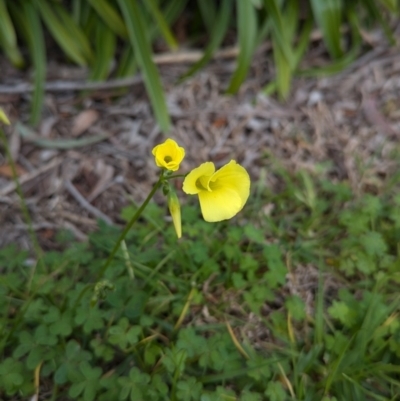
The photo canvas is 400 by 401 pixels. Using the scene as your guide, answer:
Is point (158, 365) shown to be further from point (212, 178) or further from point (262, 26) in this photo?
point (262, 26)

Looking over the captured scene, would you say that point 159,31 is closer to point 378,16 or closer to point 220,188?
point 378,16

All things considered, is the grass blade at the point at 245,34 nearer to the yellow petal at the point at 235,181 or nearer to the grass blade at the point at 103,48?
the grass blade at the point at 103,48

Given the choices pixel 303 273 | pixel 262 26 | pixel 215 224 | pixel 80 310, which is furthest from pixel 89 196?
pixel 262 26

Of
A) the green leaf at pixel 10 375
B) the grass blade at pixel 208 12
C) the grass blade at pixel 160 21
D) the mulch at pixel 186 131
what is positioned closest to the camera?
the green leaf at pixel 10 375

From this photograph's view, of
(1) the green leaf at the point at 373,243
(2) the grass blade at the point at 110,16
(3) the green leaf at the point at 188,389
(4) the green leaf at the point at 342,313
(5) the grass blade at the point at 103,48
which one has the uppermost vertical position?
(2) the grass blade at the point at 110,16

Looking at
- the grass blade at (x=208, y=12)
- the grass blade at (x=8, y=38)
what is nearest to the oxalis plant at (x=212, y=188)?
the grass blade at (x=8, y=38)

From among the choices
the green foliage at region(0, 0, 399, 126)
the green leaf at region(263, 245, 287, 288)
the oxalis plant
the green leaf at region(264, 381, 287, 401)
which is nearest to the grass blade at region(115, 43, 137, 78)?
the green foliage at region(0, 0, 399, 126)

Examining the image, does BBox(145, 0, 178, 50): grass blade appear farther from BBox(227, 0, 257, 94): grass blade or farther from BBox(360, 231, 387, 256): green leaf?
BBox(360, 231, 387, 256): green leaf

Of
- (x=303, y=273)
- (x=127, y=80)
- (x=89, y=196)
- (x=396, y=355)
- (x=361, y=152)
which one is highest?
(x=127, y=80)
